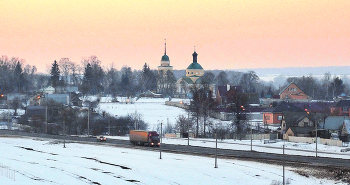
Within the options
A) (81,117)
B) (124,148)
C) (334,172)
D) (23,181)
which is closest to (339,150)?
(334,172)

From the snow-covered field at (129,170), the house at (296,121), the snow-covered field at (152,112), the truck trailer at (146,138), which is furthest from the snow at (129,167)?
the snow-covered field at (152,112)

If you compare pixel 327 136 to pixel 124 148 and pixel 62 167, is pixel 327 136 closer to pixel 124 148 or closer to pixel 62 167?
pixel 124 148

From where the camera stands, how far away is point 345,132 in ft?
214

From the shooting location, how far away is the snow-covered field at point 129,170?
118 ft

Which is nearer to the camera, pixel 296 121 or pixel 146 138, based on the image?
pixel 146 138

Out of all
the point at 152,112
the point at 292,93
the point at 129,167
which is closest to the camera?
the point at 129,167

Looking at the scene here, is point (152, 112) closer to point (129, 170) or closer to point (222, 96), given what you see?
point (222, 96)

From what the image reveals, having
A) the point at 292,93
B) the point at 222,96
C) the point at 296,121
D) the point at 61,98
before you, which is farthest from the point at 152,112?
the point at 292,93

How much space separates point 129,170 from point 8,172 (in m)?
9.43

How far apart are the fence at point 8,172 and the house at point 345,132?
41.4 metres

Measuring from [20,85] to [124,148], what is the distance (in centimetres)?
13949

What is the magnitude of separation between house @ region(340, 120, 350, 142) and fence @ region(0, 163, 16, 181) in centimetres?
4136

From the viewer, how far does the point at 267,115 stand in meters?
98.5

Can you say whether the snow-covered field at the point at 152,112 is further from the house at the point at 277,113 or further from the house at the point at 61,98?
the house at the point at 277,113
